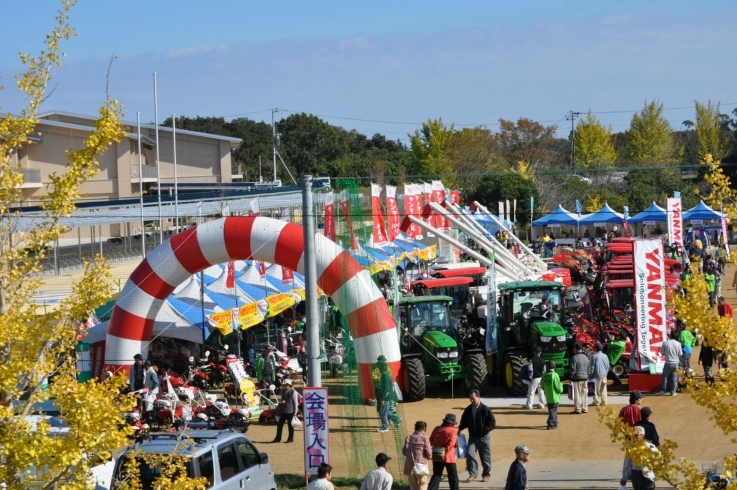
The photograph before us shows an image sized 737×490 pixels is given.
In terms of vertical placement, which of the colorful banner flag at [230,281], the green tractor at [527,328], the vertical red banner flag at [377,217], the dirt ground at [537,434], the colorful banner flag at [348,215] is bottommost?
the dirt ground at [537,434]

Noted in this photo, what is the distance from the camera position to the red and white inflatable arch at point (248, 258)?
1675 cm

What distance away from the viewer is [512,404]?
19.0 metres

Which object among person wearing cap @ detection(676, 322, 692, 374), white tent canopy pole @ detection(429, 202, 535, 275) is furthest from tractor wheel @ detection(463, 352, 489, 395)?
white tent canopy pole @ detection(429, 202, 535, 275)

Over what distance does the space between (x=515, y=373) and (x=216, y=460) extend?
9.51m

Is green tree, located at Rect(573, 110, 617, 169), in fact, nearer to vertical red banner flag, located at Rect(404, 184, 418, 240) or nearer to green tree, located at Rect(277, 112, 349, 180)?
green tree, located at Rect(277, 112, 349, 180)

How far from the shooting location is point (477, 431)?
45.1 feet

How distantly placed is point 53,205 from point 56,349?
3.92 ft

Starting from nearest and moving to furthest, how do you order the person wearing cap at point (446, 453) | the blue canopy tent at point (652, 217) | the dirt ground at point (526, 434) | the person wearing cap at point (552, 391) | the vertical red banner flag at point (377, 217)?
the person wearing cap at point (446, 453) → the dirt ground at point (526, 434) → the person wearing cap at point (552, 391) → the vertical red banner flag at point (377, 217) → the blue canopy tent at point (652, 217)

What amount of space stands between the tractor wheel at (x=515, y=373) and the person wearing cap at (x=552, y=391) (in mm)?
2266

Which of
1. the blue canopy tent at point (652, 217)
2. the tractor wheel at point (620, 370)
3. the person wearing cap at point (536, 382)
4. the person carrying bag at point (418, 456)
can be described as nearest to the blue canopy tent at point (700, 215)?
the blue canopy tent at point (652, 217)

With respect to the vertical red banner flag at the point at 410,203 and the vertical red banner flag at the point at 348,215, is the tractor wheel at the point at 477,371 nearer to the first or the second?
the vertical red banner flag at the point at 348,215

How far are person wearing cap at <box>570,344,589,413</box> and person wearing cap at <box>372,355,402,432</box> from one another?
4.09 metres

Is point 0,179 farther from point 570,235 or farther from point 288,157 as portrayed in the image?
point 288,157

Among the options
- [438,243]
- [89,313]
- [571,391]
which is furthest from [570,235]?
[89,313]
